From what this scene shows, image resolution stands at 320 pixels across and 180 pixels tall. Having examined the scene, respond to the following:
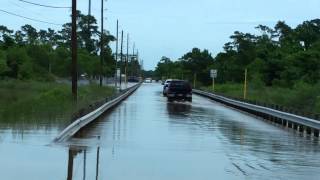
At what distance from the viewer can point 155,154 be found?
54.7ft

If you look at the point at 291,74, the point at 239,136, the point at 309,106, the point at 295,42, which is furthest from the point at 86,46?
the point at 239,136

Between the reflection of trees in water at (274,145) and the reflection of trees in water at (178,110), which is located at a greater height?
the reflection of trees in water at (274,145)

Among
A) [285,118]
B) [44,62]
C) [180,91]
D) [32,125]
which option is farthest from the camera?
[44,62]

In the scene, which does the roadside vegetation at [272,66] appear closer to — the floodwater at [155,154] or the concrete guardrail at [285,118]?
the concrete guardrail at [285,118]

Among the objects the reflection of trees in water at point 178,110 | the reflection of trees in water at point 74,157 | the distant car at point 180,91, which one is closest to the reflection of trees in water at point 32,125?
the reflection of trees in water at point 74,157

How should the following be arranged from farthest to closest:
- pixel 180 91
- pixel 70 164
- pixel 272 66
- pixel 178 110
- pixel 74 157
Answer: pixel 272 66 → pixel 180 91 → pixel 178 110 → pixel 74 157 → pixel 70 164

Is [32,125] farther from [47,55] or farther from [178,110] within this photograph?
[47,55]

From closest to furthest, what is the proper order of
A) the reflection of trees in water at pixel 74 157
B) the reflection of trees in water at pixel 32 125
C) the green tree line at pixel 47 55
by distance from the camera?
1. the reflection of trees in water at pixel 74 157
2. the reflection of trees in water at pixel 32 125
3. the green tree line at pixel 47 55

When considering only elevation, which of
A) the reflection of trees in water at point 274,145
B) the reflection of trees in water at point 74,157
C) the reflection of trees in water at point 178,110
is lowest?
the reflection of trees in water at point 178,110

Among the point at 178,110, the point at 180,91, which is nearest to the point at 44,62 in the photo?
the point at 180,91

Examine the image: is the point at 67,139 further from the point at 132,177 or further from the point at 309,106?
the point at 309,106

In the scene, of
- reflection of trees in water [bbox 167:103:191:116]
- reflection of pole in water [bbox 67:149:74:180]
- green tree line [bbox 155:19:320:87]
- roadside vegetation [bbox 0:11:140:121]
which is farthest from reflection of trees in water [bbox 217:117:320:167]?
green tree line [bbox 155:19:320:87]

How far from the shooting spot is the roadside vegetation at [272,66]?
53.0m

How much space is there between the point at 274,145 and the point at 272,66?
68225mm
